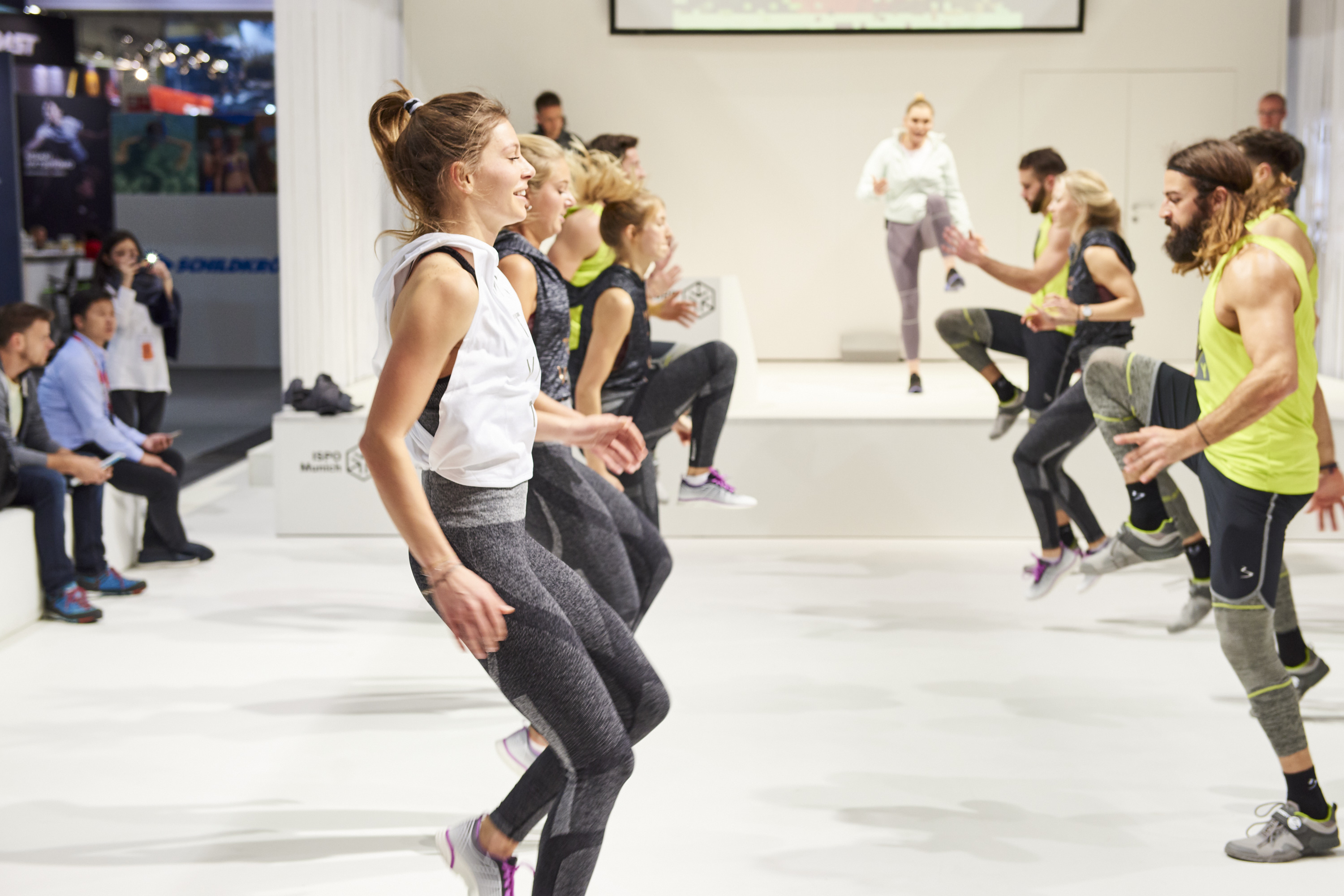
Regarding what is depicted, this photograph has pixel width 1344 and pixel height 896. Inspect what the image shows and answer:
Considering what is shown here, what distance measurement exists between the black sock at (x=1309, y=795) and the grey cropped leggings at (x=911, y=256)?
4786 millimetres

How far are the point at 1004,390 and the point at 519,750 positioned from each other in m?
2.89

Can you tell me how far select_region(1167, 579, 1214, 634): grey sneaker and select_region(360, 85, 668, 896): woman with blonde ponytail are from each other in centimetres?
261

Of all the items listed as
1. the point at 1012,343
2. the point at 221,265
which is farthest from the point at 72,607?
the point at 221,265

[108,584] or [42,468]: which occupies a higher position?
[42,468]

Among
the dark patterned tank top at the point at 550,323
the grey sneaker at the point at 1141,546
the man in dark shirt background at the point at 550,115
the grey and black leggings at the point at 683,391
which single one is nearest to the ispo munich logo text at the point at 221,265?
the man in dark shirt background at the point at 550,115

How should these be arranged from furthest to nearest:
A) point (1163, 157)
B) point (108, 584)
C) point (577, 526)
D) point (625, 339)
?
point (1163, 157)
point (108, 584)
point (625, 339)
point (577, 526)

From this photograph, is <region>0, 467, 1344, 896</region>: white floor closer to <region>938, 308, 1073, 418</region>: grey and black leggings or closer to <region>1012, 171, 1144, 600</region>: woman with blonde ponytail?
<region>1012, 171, 1144, 600</region>: woman with blonde ponytail

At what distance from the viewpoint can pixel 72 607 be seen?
4.57 m

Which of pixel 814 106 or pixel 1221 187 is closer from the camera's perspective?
pixel 1221 187

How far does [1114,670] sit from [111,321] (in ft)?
12.3

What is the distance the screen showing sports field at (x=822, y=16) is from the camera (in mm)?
9453

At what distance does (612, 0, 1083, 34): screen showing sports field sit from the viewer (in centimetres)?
945

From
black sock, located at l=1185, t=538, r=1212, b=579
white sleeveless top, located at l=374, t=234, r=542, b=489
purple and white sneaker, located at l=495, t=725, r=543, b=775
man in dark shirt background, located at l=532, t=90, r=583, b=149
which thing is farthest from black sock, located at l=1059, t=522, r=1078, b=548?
man in dark shirt background, located at l=532, t=90, r=583, b=149

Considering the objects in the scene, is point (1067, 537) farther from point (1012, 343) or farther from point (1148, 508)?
point (1012, 343)
